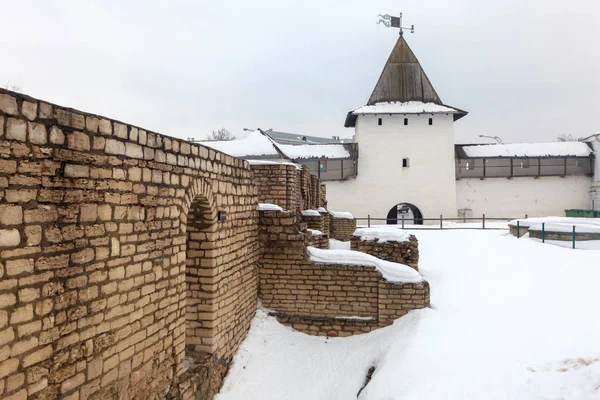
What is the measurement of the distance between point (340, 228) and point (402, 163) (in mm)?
Answer: 11828

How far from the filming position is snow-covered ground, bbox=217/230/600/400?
3.81m

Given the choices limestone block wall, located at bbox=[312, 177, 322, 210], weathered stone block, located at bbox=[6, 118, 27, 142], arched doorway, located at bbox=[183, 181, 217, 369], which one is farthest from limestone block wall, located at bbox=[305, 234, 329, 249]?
weathered stone block, located at bbox=[6, 118, 27, 142]

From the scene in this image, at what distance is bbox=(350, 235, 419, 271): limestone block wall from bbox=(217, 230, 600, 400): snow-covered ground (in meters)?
0.69

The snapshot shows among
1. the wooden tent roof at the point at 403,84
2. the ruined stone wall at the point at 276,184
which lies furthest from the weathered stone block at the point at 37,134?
the wooden tent roof at the point at 403,84

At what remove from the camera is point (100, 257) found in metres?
2.86

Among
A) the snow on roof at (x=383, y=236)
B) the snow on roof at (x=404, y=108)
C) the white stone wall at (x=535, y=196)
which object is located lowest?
the snow on roof at (x=383, y=236)

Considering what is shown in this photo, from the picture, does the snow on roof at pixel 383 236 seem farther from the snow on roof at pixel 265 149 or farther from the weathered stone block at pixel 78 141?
the snow on roof at pixel 265 149

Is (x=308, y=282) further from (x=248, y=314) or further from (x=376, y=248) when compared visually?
(x=376, y=248)

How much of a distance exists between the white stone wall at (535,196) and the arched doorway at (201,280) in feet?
77.3

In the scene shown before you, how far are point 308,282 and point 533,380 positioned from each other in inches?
133

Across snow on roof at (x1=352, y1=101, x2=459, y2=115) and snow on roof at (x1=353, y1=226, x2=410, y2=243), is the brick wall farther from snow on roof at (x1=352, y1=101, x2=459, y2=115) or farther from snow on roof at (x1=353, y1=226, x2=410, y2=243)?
snow on roof at (x1=352, y1=101, x2=459, y2=115)

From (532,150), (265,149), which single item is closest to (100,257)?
(265,149)

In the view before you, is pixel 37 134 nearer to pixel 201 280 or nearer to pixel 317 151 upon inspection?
pixel 201 280

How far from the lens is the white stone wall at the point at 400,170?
24734 mm
